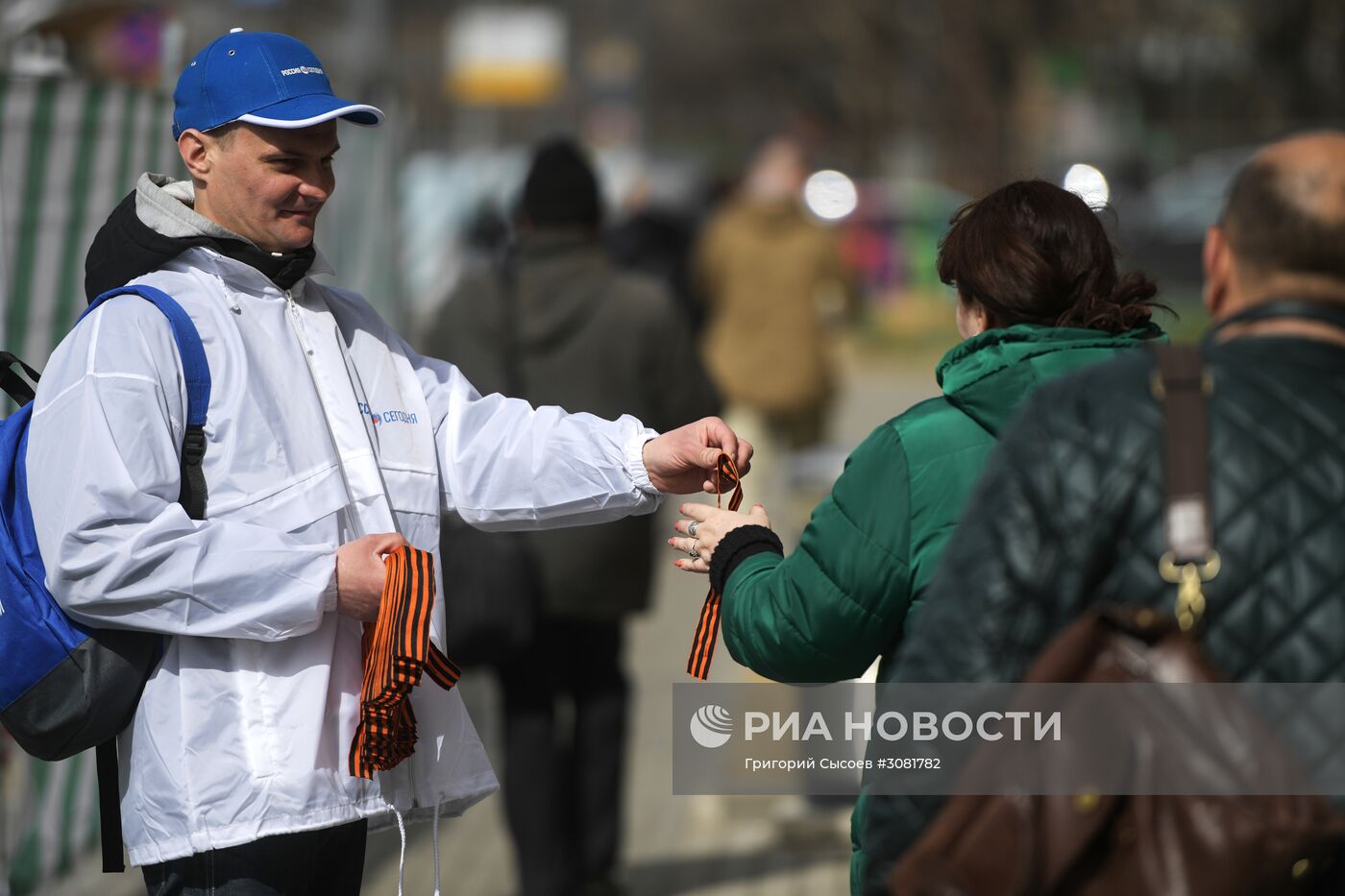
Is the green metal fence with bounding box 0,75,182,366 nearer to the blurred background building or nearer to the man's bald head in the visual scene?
the blurred background building

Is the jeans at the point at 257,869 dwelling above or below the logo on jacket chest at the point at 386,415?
below

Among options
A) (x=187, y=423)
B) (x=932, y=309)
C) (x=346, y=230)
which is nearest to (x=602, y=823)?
(x=346, y=230)

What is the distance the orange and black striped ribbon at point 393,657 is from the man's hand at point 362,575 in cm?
2

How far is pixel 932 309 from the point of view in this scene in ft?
85.4

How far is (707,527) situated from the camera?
310cm

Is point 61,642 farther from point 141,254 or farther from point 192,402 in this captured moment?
point 141,254

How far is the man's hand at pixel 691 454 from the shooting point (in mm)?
3236

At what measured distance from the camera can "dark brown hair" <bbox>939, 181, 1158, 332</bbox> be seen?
9.11 ft

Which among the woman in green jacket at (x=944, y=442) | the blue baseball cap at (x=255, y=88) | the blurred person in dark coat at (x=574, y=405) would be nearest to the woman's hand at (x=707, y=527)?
the woman in green jacket at (x=944, y=442)

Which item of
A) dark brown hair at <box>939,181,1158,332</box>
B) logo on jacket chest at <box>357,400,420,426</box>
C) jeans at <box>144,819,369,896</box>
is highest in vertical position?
dark brown hair at <box>939,181,1158,332</box>

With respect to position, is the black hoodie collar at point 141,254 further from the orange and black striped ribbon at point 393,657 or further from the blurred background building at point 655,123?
the blurred background building at point 655,123

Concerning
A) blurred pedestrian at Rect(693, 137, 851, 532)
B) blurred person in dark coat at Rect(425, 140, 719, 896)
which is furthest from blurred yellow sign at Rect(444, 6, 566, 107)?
blurred person in dark coat at Rect(425, 140, 719, 896)

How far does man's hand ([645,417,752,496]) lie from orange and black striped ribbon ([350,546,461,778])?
1.81 ft

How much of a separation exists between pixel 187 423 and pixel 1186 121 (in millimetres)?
36369
